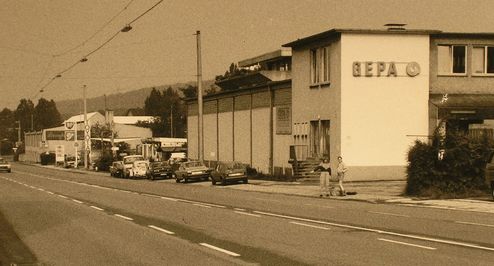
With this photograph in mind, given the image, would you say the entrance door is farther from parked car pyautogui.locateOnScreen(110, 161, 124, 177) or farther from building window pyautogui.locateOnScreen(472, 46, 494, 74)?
parked car pyautogui.locateOnScreen(110, 161, 124, 177)

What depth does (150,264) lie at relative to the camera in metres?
11.7

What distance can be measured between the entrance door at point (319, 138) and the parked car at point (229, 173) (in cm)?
453

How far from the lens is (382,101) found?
141 ft

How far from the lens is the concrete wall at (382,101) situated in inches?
1677

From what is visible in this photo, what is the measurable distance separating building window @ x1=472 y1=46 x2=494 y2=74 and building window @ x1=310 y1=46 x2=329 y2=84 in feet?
27.6

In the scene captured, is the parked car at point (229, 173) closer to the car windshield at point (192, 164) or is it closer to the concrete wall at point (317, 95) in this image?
the concrete wall at point (317, 95)

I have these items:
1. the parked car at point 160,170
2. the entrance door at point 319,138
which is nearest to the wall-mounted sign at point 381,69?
the entrance door at point 319,138

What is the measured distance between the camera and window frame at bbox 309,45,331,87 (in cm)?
4466

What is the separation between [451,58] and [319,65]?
766cm

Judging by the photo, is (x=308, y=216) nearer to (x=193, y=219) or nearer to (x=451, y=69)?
(x=193, y=219)

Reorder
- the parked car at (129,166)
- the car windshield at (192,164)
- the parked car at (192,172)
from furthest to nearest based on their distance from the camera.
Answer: the parked car at (129,166)
the car windshield at (192,164)
the parked car at (192,172)

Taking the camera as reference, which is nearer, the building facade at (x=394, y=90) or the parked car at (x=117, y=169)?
the building facade at (x=394, y=90)

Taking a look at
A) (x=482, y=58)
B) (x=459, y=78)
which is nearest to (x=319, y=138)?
(x=459, y=78)

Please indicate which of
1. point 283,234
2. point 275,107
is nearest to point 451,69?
point 275,107
